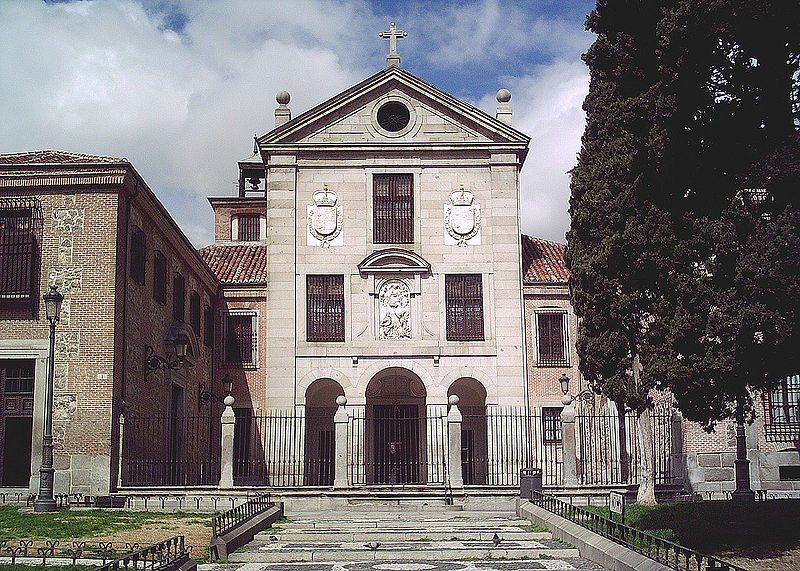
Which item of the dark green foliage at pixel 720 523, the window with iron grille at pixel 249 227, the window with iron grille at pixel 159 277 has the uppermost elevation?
the window with iron grille at pixel 249 227

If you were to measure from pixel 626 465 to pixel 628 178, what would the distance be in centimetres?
1490

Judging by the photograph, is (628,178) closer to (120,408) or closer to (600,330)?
(600,330)

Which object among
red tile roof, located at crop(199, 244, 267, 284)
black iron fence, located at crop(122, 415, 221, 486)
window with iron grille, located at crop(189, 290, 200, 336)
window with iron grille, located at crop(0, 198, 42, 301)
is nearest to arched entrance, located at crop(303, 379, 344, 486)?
black iron fence, located at crop(122, 415, 221, 486)

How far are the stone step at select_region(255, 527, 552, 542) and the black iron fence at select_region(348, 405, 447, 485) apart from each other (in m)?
12.2

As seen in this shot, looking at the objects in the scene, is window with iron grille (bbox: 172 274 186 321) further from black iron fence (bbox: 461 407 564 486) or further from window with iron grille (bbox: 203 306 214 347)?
black iron fence (bbox: 461 407 564 486)

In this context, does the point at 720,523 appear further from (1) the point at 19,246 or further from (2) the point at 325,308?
(2) the point at 325,308

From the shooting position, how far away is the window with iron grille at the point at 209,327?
34.4 m

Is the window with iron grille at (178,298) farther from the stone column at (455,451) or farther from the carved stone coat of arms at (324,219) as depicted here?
the stone column at (455,451)

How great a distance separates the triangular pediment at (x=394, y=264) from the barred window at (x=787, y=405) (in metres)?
11.4

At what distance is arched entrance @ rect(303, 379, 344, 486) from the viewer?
31.2 m

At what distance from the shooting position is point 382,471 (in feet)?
106

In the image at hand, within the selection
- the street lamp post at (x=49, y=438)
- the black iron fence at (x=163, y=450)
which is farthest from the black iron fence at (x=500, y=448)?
the street lamp post at (x=49, y=438)

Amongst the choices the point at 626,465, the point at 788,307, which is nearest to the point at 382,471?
the point at 626,465

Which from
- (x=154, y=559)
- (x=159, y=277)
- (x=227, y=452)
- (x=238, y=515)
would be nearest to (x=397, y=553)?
(x=238, y=515)
